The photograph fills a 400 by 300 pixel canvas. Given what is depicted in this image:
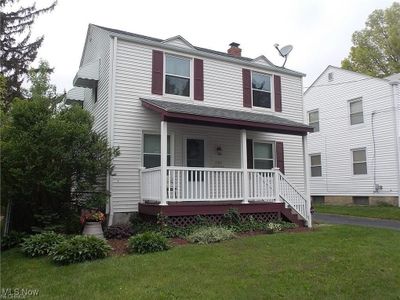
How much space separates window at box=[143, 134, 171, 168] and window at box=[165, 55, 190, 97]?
1646 mm

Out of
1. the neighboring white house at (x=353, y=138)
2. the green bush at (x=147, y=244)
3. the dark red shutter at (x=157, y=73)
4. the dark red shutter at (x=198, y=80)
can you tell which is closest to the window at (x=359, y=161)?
the neighboring white house at (x=353, y=138)

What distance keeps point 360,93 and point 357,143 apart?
2.62 meters

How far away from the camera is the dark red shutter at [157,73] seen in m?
12.6

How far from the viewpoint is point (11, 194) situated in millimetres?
9750

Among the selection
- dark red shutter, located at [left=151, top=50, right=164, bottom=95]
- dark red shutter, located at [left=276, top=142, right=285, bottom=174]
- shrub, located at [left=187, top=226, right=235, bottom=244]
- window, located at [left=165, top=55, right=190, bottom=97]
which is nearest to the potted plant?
shrub, located at [left=187, top=226, right=235, bottom=244]

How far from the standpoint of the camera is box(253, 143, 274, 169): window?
1436 cm

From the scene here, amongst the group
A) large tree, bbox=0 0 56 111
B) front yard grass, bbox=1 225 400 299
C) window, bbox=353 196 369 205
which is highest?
large tree, bbox=0 0 56 111

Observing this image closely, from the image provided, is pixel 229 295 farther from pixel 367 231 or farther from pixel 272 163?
pixel 272 163

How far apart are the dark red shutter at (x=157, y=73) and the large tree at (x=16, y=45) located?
14.3 m

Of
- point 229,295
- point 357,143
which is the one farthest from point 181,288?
point 357,143

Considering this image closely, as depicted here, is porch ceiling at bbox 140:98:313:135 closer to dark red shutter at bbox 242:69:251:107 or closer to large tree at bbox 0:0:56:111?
dark red shutter at bbox 242:69:251:107

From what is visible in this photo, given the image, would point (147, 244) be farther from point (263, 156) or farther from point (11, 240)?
point (263, 156)

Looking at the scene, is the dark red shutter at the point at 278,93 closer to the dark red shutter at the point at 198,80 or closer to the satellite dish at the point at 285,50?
the satellite dish at the point at 285,50

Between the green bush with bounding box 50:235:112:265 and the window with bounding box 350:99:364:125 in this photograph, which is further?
the window with bounding box 350:99:364:125
